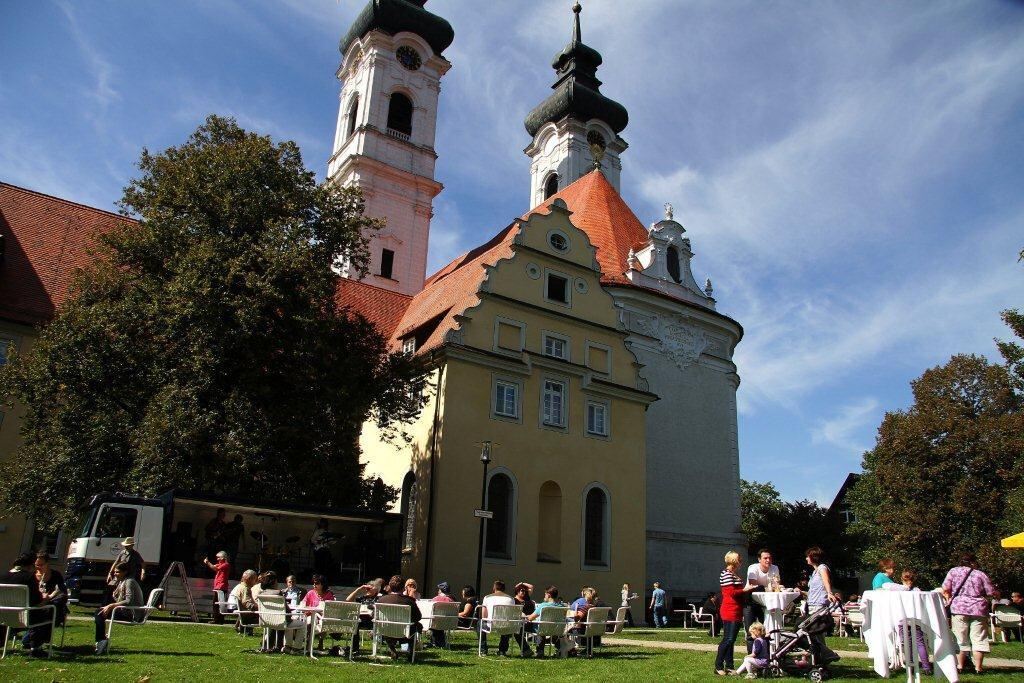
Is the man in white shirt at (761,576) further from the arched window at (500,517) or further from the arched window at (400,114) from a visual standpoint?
the arched window at (400,114)

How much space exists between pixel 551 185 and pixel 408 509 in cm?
3449

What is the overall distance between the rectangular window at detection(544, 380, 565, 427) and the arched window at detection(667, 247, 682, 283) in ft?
37.4

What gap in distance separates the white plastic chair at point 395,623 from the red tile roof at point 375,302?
22.7 meters

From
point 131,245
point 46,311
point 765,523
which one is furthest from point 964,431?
point 46,311

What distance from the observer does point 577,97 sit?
5600cm

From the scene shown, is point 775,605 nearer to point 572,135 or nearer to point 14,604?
point 14,604

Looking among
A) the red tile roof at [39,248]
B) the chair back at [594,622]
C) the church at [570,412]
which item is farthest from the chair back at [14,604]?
the red tile roof at [39,248]

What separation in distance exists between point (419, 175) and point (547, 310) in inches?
893

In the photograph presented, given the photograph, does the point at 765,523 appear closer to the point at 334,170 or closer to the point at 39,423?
the point at 334,170

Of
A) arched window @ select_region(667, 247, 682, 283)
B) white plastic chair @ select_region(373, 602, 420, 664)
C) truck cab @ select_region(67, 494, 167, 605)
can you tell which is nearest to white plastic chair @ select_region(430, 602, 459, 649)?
white plastic chair @ select_region(373, 602, 420, 664)

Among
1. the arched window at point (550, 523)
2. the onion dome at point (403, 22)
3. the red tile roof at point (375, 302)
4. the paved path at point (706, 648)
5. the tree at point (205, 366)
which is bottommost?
the paved path at point (706, 648)

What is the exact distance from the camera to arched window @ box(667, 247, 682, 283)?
36281mm

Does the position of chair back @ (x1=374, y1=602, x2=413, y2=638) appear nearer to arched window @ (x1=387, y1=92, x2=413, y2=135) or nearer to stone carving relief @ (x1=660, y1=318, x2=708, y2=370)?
stone carving relief @ (x1=660, y1=318, x2=708, y2=370)

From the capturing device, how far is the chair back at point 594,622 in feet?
44.2
